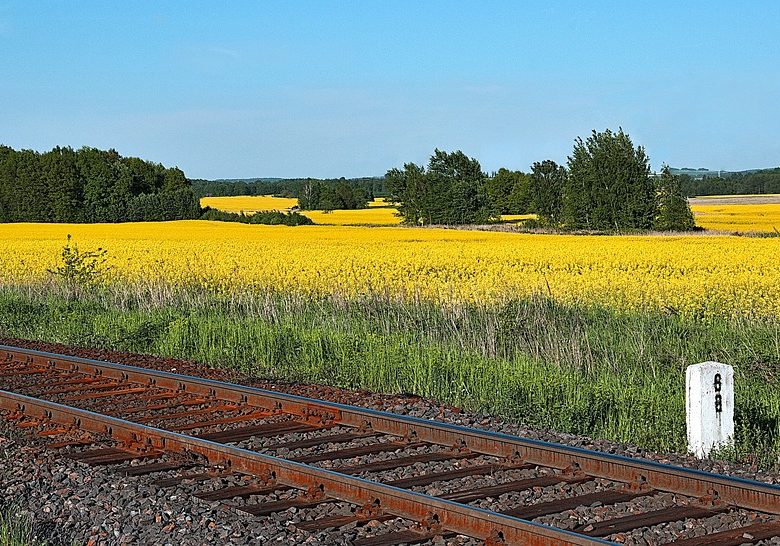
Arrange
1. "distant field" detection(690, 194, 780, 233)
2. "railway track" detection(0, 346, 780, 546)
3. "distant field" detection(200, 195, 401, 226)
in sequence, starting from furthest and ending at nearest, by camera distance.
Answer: "distant field" detection(200, 195, 401, 226)
"distant field" detection(690, 194, 780, 233)
"railway track" detection(0, 346, 780, 546)

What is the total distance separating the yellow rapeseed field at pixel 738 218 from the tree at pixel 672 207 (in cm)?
194

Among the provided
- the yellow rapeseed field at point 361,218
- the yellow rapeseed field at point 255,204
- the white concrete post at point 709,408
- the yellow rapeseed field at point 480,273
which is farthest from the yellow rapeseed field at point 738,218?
the white concrete post at point 709,408

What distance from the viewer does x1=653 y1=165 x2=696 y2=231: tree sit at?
76.2m

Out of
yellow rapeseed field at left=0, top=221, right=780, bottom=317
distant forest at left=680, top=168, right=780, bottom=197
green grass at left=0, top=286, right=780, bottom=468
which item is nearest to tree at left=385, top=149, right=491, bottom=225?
distant forest at left=680, top=168, right=780, bottom=197

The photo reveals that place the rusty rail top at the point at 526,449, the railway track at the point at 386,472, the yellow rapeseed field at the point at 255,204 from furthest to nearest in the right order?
the yellow rapeseed field at the point at 255,204 → the rusty rail top at the point at 526,449 → the railway track at the point at 386,472

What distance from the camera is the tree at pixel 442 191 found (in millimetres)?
101312

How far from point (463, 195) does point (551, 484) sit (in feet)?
311

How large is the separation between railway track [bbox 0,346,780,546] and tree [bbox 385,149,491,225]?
90874mm

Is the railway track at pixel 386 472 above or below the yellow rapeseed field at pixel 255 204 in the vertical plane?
below

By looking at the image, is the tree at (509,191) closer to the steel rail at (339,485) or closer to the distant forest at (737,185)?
the distant forest at (737,185)

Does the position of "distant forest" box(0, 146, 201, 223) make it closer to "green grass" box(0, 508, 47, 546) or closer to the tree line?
the tree line

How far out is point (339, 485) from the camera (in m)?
6.96

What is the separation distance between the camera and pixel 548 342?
13398mm

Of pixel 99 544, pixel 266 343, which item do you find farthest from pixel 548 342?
pixel 99 544
